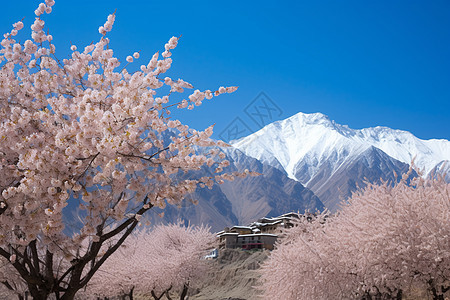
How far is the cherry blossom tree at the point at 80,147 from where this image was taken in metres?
7.07

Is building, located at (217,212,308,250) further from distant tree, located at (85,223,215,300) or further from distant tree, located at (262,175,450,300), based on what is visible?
distant tree, located at (262,175,450,300)

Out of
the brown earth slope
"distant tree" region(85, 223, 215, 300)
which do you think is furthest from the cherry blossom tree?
the brown earth slope

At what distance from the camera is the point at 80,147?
7152mm

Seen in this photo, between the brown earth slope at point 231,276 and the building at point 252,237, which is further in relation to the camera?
the building at point 252,237

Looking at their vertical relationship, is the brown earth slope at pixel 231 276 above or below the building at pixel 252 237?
below

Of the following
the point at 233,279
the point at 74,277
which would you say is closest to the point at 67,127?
the point at 74,277

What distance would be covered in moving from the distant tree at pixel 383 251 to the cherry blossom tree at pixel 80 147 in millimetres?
9439

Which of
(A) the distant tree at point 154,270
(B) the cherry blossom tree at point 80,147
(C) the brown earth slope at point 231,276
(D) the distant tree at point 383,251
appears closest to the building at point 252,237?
(C) the brown earth slope at point 231,276

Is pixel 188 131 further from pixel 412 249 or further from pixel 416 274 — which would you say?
pixel 416 274

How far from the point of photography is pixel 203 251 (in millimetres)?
43438

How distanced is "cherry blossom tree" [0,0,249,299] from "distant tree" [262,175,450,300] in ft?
31.0

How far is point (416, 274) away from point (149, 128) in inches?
510

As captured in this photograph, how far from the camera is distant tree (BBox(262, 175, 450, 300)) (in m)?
15.3

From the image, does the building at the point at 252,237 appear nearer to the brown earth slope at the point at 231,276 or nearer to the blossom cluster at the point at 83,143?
the brown earth slope at the point at 231,276
